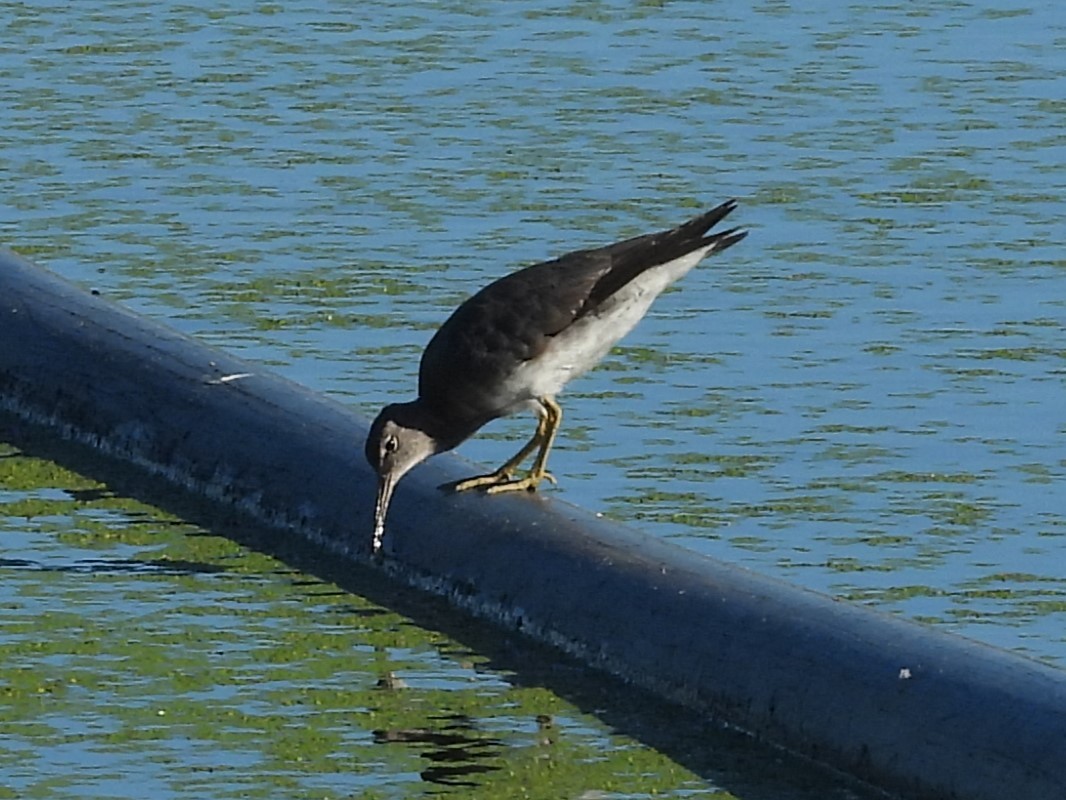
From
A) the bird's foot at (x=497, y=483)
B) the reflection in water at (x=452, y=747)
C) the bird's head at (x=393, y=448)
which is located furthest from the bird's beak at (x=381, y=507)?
the reflection in water at (x=452, y=747)

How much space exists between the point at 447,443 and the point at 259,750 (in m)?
1.39

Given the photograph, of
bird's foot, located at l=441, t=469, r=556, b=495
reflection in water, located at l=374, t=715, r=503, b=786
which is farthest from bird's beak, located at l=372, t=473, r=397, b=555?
reflection in water, located at l=374, t=715, r=503, b=786

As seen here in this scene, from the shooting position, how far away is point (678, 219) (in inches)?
370

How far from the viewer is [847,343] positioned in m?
8.13

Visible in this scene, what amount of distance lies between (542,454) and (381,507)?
43 cm

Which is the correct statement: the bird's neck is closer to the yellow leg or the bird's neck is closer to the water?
the yellow leg

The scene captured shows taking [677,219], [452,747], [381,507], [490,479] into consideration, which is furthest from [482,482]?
[677,219]

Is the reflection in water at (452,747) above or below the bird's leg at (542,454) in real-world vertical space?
below

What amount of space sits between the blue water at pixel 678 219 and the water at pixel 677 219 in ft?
0.05

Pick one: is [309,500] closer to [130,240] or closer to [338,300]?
[338,300]

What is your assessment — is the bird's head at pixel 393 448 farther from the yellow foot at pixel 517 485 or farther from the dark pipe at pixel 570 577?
the yellow foot at pixel 517 485

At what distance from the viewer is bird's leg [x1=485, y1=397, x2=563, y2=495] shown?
6254 millimetres

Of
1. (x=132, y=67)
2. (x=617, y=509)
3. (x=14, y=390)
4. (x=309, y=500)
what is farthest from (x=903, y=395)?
(x=132, y=67)

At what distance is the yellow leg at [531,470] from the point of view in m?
6.28
